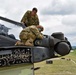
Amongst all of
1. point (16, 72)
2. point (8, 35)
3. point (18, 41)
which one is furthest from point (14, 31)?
point (16, 72)

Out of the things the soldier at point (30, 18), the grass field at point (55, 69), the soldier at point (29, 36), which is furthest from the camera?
the grass field at point (55, 69)

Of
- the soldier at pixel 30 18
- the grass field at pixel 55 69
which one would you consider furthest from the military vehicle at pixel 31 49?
the grass field at pixel 55 69

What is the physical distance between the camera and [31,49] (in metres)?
6.32

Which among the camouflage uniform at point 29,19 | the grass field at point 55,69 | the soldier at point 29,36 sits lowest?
the grass field at point 55,69

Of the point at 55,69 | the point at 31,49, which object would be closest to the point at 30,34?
the point at 31,49

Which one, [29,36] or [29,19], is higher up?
[29,19]

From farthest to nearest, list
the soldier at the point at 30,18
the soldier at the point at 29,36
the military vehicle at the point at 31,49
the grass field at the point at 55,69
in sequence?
the grass field at the point at 55,69
the soldier at the point at 30,18
the soldier at the point at 29,36
the military vehicle at the point at 31,49

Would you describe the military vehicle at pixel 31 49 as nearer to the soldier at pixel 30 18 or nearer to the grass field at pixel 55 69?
the soldier at pixel 30 18

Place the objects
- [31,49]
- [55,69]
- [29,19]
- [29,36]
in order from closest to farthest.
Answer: [31,49] < [29,36] < [29,19] < [55,69]

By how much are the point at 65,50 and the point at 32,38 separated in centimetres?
69

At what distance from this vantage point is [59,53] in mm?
7086

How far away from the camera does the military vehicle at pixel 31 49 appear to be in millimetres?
6078

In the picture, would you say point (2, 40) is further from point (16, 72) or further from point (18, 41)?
point (16, 72)

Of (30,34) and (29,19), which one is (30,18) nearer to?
(29,19)
